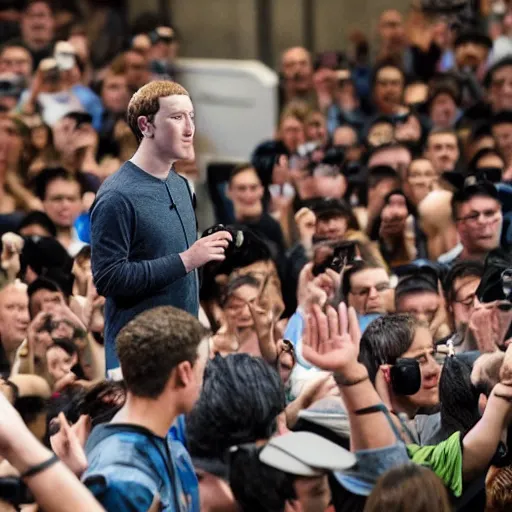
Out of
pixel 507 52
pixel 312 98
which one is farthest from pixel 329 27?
pixel 507 52

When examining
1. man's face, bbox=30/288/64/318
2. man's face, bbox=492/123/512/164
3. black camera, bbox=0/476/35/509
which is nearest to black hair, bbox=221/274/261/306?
man's face, bbox=30/288/64/318

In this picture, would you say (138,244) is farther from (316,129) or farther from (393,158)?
(316,129)

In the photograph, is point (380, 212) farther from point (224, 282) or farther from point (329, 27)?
point (329, 27)

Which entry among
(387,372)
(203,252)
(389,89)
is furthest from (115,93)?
(387,372)

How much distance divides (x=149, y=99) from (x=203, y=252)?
0.56 metres

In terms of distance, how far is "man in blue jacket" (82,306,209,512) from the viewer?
3773mm

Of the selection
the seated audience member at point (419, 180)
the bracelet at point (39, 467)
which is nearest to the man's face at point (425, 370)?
the bracelet at point (39, 467)

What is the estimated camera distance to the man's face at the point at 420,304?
641 cm

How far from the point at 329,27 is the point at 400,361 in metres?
9.69

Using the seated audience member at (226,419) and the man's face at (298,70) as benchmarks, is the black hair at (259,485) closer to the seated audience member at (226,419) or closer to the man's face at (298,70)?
the seated audience member at (226,419)

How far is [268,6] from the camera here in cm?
1371

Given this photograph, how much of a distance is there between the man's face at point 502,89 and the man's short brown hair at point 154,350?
7.17 metres

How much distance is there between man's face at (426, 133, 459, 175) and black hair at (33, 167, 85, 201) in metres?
2.26

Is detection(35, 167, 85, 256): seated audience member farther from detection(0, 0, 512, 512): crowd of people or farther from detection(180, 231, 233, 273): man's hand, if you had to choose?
detection(180, 231, 233, 273): man's hand
